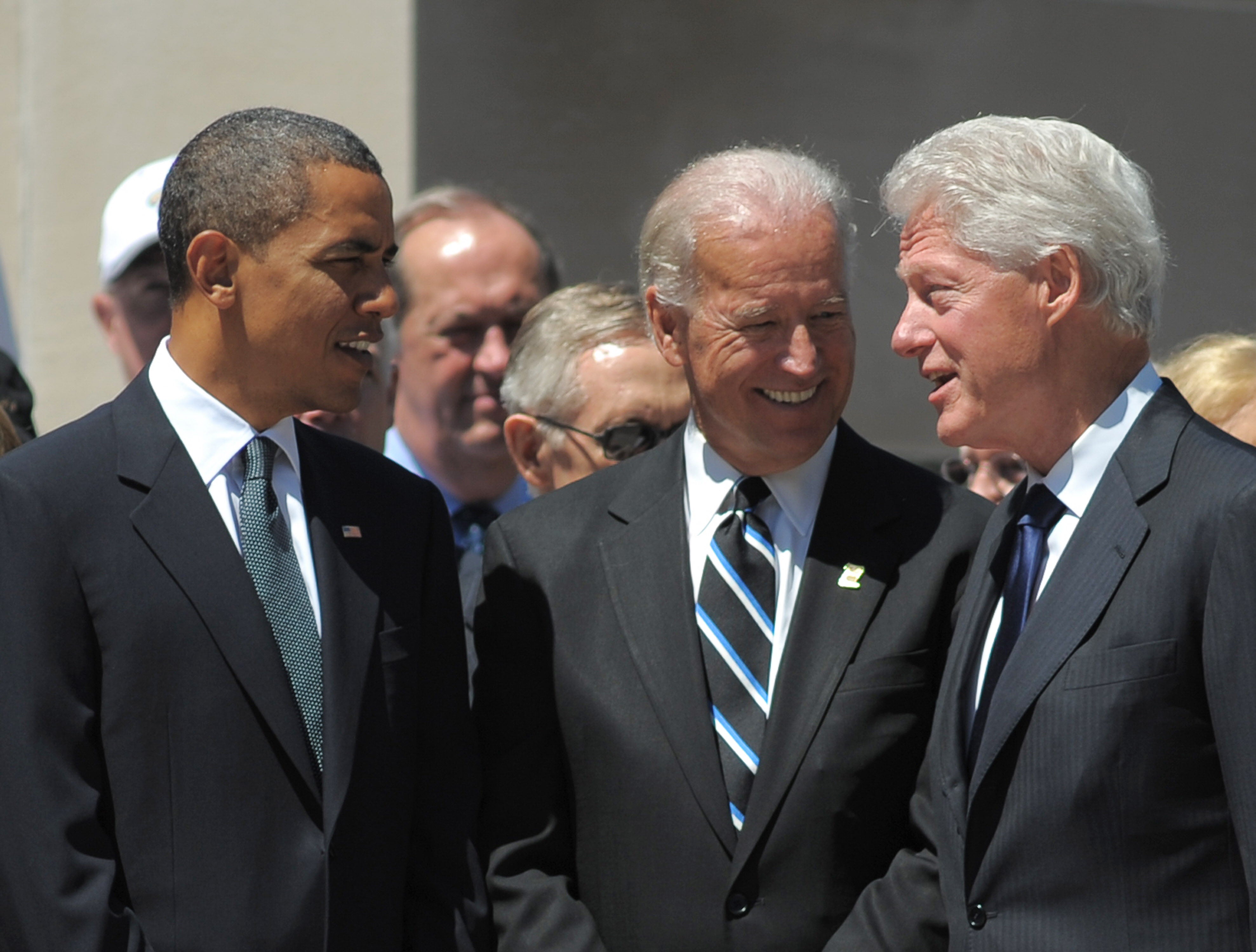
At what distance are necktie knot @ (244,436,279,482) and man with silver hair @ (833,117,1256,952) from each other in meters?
1.15

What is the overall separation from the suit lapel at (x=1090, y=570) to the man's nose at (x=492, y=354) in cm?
248

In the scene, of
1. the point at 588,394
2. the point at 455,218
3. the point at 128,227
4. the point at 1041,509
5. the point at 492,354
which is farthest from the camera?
the point at 455,218

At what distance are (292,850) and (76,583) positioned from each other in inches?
22.1

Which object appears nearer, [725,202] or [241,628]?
[241,628]

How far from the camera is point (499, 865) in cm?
306

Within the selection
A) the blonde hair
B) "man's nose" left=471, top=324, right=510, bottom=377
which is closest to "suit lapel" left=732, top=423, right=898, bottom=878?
the blonde hair

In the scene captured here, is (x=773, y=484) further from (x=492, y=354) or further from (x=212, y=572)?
(x=492, y=354)

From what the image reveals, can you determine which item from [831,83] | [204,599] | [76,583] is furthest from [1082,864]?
[831,83]

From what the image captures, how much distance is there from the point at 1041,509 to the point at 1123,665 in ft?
1.29

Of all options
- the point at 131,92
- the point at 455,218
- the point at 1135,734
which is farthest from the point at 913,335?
the point at 131,92

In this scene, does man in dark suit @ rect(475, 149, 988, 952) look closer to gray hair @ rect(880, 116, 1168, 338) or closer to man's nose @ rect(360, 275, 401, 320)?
gray hair @ rect(880, 116, 1168, 338)

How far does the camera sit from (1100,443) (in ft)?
8.94

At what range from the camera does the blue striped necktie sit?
3.00 metres

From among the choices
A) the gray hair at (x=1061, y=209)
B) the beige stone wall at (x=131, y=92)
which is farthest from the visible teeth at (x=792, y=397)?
the beige stone wall at (x=131, y=92)
